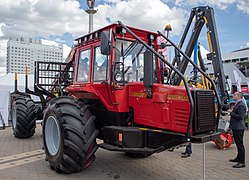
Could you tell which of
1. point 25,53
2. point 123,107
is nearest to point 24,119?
point 25,53

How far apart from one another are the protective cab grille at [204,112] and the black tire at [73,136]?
6.07ft

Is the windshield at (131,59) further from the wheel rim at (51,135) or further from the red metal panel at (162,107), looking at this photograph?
the wheel rim at (51,135)

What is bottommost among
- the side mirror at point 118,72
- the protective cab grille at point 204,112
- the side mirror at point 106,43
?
the protective cab grille at point 204,112

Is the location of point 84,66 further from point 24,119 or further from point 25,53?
point 25,53

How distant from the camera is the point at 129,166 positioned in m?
6.07

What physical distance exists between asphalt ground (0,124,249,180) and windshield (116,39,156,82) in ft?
6.27

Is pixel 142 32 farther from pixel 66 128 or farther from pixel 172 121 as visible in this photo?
pixel 66 128

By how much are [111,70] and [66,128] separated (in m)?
1.31

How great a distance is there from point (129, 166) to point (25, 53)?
8.52 meters

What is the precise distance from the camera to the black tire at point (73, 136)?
492cm

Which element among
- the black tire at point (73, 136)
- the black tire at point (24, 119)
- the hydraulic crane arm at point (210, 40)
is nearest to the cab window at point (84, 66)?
the black tire at point (73, 136)

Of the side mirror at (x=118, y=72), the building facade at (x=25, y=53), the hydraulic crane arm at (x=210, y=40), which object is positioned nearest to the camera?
the side mirror at (x=118, y=72)

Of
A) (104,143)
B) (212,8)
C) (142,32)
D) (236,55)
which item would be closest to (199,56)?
(212,8)

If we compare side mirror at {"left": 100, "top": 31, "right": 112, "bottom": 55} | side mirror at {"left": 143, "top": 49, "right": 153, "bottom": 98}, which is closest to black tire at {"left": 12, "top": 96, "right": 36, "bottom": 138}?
side mirror at {"left": 100, "top": 31, "right": 112, "bottom": 55}
